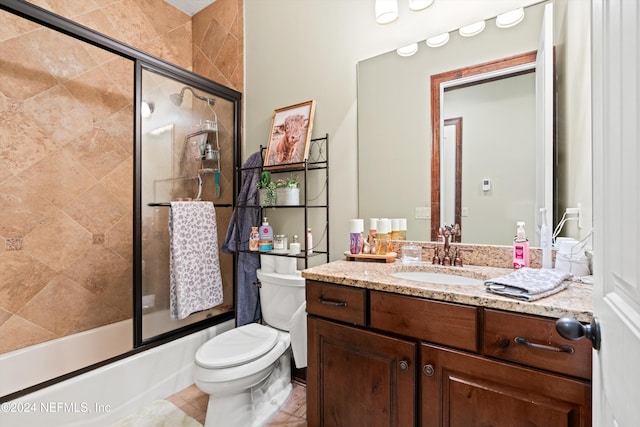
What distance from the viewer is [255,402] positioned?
1.72m

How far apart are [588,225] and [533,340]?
0.55m

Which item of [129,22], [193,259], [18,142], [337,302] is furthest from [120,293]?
[129,22]

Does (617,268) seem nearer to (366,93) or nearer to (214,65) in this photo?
(366,93)

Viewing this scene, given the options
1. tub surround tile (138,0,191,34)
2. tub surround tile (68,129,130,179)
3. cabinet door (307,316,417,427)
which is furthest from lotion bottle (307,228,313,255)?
Answer: tub surround tile (138,0,191,34)

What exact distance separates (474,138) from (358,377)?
1.19 meters

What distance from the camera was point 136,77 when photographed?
1747mm

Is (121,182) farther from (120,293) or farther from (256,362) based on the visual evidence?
(256,362)

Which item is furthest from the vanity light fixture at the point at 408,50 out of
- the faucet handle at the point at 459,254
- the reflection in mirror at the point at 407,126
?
the faucet handle at the point at 459,254

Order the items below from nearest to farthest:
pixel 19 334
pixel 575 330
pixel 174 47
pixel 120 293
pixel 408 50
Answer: pixel 575 330, pixel 408 50, pixel 19 334, pixel 120 293, pixel 174 47

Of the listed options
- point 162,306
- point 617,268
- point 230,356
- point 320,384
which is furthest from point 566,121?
point 162,306

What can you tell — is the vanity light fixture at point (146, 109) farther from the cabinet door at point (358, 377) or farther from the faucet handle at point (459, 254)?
the faucet handle at point (459, 254)

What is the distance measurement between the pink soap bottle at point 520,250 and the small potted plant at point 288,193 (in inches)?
46.8

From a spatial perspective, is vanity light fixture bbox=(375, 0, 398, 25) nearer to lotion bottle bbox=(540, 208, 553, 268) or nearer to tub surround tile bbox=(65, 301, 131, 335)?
lotion bottle bbox=(540, 208, 553, 268)

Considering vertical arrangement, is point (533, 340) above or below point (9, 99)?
below
